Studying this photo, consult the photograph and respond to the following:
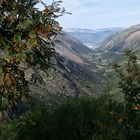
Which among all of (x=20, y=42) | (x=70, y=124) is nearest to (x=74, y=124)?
(x=70, y=124)

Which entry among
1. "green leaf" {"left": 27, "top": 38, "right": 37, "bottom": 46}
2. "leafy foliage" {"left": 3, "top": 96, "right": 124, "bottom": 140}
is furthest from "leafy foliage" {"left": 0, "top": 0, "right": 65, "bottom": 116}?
"leafy foliage" {"left": 3, "top": 96, "right": 124, "bottom": 140}

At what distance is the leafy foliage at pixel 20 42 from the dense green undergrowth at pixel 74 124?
112 inches

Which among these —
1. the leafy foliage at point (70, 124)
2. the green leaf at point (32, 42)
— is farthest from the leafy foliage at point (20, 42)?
the leafy foliage at point (70, 124)

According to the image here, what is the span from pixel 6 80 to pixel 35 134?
3.94m

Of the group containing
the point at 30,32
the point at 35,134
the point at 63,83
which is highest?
the point at 30,32

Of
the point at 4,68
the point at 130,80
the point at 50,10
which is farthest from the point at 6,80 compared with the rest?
the point at 130,80

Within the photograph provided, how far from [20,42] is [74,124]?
15.6ft

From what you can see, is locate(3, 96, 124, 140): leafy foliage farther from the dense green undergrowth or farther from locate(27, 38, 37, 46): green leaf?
locate(27, 38, 37, 46): green leaf

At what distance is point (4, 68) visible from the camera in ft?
32.0

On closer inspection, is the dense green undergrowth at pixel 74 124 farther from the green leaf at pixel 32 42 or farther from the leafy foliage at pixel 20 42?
the green leaf at pixel 32 42

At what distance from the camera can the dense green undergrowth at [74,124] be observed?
13031 millimetres

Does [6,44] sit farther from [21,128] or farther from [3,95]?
[21,128]

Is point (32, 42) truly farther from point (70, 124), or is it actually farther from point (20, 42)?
point (70, 124)

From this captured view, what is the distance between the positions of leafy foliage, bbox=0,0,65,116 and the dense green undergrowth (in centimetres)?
284
